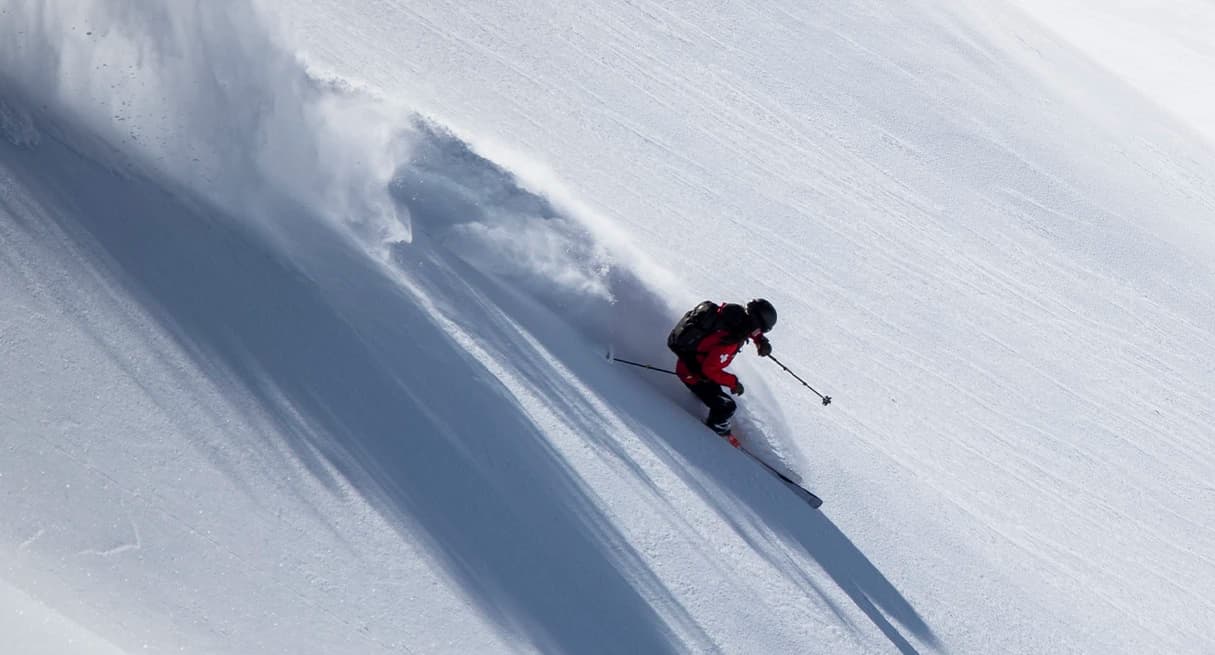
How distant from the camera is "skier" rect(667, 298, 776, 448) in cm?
762

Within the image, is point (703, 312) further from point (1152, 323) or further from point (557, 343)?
point (1152, 323)

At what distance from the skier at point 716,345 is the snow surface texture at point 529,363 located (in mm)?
239

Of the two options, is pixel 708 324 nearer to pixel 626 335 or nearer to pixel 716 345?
pixel 716 345

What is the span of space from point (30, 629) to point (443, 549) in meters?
1.96

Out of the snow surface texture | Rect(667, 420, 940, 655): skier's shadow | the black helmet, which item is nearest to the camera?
the snow surface texture

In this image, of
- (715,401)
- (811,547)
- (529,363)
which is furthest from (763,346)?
(529,363)

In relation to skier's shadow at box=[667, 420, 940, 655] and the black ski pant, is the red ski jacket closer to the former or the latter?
the black ski pant

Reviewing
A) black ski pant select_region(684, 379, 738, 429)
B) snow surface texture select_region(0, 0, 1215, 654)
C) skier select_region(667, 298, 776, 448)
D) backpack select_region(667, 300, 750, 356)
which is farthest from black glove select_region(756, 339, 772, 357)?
snow surface texture select_region(0, 0, 1215, 654)

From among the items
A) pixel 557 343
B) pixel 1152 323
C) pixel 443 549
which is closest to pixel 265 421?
pixel 443 549

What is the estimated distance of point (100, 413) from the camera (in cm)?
548

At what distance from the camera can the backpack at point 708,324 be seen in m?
7.62

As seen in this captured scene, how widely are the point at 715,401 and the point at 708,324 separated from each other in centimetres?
57

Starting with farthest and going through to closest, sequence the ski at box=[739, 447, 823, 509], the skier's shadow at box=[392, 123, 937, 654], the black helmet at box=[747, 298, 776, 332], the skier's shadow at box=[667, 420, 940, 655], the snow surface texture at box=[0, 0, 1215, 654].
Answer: the ski at box=[739, 447, 823, 509]
the black helmet at box=[747, 298, 776, 332]
the skier's shadow at box=[392, 123, 937, 654]
the skier's shadow at box=[667, 420, 940, 655]
the snow surface texture at box=[0, 0, 1215, 654]

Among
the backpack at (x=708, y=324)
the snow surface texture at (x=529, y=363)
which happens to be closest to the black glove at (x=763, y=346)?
the backpack at (x=708, y=324)
